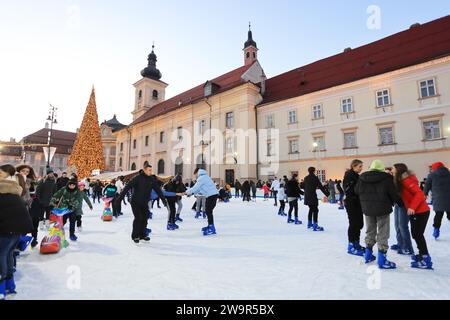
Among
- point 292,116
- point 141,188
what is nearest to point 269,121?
point 292,116

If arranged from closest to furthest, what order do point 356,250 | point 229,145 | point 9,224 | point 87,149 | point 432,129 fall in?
point 9,224, point 356,250, point 432,129, point 229,145, point 87,149

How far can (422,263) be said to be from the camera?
162 inches

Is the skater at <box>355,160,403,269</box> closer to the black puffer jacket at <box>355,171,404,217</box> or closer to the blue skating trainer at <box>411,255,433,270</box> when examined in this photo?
the black puffer jacket at <box>355,171,404,217</box>

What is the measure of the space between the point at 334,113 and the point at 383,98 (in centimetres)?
415

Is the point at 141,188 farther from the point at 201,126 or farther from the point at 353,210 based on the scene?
the point at 201,126

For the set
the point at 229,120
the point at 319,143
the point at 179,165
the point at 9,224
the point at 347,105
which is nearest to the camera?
the point at 9,224

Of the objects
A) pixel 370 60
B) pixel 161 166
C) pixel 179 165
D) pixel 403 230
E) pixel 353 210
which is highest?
pixel 370 60

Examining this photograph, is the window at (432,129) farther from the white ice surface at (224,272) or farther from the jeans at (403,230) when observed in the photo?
the jeans at (403,230)

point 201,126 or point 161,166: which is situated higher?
point 201,126

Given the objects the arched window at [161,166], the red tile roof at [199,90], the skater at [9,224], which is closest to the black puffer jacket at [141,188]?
the skater at [9,224]

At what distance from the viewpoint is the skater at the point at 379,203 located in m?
4.04
